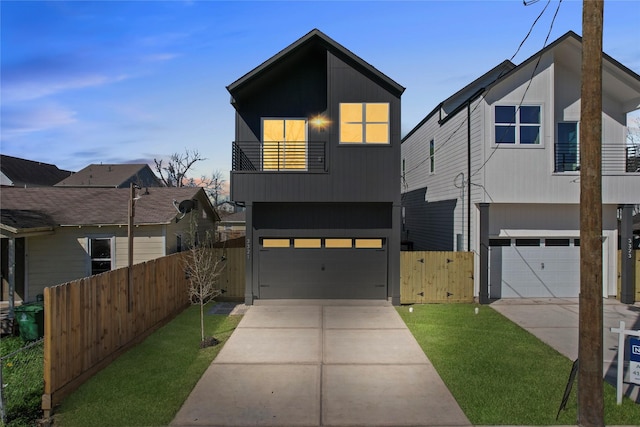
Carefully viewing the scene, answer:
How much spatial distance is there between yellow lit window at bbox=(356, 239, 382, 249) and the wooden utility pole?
8.46 meters

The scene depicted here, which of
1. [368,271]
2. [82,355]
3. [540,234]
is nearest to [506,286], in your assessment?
[540,234]

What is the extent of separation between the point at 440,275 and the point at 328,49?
852 cm

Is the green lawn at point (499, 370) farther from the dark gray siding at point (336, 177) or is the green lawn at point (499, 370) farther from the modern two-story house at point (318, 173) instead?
the dark gray siding at point (336, 177)

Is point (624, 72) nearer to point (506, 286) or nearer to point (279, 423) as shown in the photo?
point (506, 286)

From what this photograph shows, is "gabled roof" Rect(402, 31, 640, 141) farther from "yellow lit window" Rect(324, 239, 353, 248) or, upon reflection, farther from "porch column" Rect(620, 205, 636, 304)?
"yellow lit window" Rect(324, 239, 353, 248)

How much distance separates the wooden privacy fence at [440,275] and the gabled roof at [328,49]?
5710 mm

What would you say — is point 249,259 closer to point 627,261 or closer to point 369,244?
point 369,244

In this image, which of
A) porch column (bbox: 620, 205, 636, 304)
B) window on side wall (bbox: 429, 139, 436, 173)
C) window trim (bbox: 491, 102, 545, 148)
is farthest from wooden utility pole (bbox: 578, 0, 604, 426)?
window on side wall (bbox: 429, 139, 436, 173)

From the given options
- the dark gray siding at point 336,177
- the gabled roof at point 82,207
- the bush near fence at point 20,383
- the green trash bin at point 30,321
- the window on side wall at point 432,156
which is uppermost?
the window on side wall at point 432,156

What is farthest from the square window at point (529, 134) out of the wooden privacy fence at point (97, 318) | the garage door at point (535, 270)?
the wooden privacy fence at point (97, 318)

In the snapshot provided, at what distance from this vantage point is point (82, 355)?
290 inches

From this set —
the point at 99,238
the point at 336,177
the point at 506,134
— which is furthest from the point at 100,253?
the point at 506,134

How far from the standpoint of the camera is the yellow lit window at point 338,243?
14320 mm

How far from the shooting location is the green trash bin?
10180 millimetres
